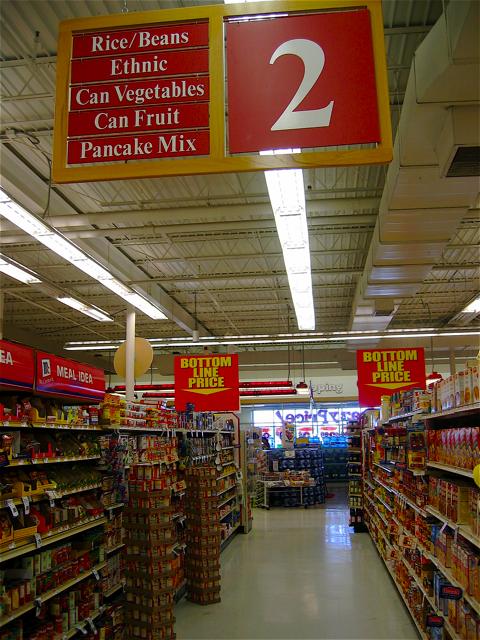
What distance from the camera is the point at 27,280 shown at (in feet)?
30.9

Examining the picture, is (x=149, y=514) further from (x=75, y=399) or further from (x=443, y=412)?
(x=443, y=412)

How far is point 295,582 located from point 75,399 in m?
5.13

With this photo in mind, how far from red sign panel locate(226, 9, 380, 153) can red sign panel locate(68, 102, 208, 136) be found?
8.1 inches

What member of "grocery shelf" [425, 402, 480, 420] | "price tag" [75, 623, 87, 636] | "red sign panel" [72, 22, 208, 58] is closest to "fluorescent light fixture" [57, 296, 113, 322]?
"price tag" [75, 623, 87, 636]

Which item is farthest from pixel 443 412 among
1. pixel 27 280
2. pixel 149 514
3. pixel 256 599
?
pixel 27 280

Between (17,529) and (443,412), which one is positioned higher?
(443,412)

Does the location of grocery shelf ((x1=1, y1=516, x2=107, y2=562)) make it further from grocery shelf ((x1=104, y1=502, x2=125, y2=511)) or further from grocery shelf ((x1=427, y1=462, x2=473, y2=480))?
grocery shelf ((x1=427, y1=462, x2=473, y2=480))

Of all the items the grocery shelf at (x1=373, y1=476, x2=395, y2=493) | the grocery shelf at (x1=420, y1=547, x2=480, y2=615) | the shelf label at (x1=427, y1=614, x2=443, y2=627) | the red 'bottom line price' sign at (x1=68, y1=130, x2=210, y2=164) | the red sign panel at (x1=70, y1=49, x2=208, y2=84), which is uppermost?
the red sign panel at (x1=70, y1=49, x2=208, y2=84)

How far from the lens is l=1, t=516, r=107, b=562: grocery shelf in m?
4.42

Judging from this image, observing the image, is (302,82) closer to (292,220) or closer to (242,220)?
(292,220)

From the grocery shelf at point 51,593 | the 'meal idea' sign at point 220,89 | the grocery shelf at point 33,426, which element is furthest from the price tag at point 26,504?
the 'meal idea' sign at point 220,89

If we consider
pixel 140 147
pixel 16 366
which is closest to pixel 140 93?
pixel 140 147

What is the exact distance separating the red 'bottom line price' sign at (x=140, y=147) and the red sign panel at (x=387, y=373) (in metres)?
8.68

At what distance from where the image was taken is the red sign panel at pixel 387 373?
11180mm
